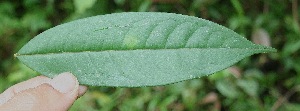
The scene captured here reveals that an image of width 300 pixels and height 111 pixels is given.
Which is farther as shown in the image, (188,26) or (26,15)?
(26,15)

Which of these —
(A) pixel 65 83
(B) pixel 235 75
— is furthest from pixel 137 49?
(B) pixel 235 75

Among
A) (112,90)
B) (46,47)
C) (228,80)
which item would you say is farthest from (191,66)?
(112,90)

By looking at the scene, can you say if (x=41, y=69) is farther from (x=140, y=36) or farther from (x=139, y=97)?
(x=139, y=97)

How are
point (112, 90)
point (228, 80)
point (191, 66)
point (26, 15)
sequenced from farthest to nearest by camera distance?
1. point (26, 15)
2. point (112, 90)
3. point (228, 80)
4. point (191, 66)

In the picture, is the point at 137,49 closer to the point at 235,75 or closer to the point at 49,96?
the point at 49,96

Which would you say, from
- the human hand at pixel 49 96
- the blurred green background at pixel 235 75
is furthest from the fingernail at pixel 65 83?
the blurred green background at pixel 235 75

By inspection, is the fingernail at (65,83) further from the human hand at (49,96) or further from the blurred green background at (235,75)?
the blurred green background at (235,75)
